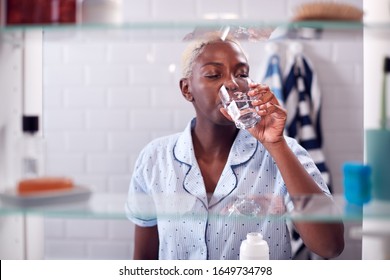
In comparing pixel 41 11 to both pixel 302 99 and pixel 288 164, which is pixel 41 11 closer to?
pixel 288 164

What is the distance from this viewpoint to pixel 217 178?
614 mm

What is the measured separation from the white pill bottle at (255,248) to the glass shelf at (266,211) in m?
0.05

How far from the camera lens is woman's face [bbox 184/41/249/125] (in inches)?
23.2

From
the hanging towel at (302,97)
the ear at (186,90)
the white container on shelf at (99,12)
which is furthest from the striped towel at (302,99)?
the white container on shelf at (99,12)

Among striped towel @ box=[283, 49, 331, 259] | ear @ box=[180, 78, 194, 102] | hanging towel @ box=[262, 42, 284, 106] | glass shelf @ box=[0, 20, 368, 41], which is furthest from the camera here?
striped towel @ box=[283, 49, 331, 259]

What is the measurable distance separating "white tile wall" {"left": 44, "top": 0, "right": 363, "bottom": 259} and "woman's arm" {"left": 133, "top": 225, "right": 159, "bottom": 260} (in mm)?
24

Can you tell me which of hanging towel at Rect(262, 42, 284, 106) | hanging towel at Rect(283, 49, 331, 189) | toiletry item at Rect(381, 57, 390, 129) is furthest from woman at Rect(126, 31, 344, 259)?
hanging towel at Rect(283, 49, 331, 189)

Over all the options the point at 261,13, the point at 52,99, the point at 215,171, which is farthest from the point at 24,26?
the point at 261,13

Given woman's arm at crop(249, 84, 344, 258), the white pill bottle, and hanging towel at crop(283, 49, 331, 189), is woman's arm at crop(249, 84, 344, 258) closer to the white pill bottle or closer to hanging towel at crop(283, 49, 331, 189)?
the white pill bottle

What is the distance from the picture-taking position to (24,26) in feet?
1.74

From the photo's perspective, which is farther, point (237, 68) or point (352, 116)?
point (352, 116)
